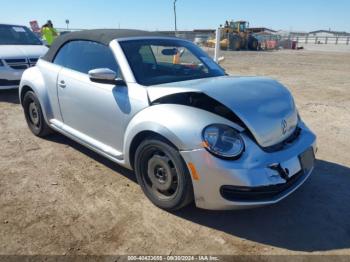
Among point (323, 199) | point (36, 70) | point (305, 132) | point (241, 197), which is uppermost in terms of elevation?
point (36, 70)

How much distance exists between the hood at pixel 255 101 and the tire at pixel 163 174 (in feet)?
1.61

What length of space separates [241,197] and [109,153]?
1.57m

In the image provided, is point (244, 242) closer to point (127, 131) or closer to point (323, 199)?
point (323, 199)

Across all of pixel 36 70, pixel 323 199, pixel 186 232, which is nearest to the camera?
pixel 186 232

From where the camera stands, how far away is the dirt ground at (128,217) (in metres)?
2.77

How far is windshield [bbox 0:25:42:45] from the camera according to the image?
28.6ft

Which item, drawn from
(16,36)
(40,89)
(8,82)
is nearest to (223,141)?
(40,89)

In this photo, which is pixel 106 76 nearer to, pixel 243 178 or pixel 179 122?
pixel 179 122

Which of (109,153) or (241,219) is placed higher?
(109,153)

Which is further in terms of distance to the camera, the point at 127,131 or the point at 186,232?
the point at 127,131

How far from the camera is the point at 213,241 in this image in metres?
2.84

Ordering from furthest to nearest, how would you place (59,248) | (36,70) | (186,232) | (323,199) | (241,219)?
(36,70) < (323,199) < (241,219) < (186,232) < (59,248)

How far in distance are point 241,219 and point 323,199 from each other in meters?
1.00

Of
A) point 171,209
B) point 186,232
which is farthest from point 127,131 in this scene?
point 186,232
